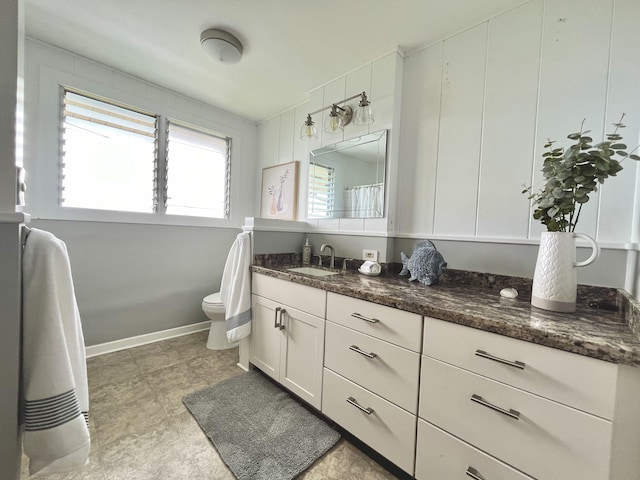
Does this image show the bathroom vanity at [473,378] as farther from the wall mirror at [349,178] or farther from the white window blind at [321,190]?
the white window blind at [321,190]

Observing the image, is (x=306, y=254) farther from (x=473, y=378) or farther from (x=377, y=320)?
(x=473, y=378)

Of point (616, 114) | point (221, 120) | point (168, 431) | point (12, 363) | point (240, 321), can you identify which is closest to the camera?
point (12, 363)

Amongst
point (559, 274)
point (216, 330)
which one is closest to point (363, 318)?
point (559, 274)

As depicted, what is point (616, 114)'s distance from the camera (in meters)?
1.07

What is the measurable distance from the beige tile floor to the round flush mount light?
2.24 m

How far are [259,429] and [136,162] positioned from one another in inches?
90.1

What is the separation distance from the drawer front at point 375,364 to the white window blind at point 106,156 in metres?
2.07

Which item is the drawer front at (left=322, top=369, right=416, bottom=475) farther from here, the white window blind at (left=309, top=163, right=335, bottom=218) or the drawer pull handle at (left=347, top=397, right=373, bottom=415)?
the white window blind at (left=309, top=163, right=335, bottom=218)

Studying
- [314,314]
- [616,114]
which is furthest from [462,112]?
[314,314]

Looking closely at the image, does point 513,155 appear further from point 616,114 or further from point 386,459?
point 386,459

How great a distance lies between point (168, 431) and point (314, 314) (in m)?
0.96

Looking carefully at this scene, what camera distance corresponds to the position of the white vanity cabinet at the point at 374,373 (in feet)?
3.26

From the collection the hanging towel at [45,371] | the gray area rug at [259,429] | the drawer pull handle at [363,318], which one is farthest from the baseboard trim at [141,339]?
the drawer pull handle at [363,318]

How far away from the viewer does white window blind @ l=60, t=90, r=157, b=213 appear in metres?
1.86
